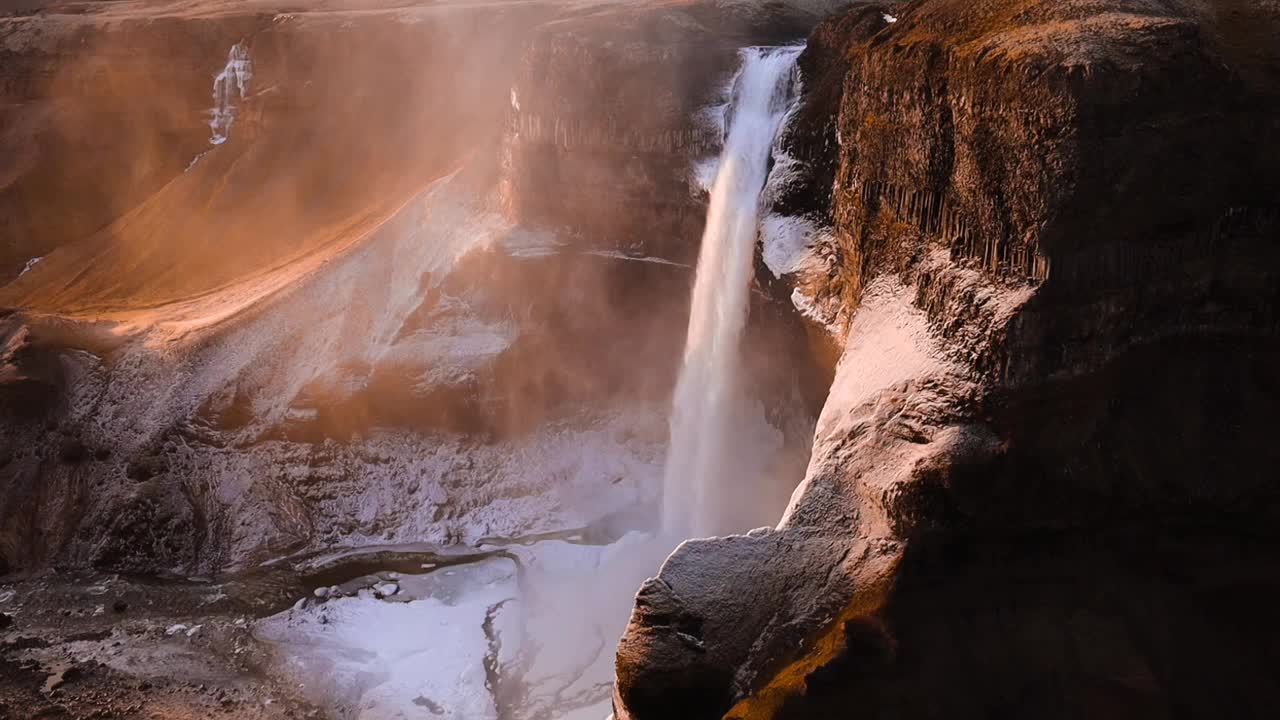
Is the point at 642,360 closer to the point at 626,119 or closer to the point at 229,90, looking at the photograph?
the point at 626,119

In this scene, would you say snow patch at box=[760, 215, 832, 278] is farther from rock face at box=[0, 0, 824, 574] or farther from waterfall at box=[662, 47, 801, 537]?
rock face at box=[0, 0, 824, 574]

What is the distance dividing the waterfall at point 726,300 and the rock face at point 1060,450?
4.60 meters

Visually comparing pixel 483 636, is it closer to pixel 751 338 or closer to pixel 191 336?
pixel 751 338

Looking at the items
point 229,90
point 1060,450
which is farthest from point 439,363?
point 229,90

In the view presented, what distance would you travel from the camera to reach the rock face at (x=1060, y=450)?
284 inches

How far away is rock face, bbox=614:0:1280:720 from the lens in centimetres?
721

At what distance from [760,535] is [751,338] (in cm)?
470

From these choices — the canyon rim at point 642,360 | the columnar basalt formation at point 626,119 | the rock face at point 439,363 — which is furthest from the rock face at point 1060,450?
the columnar basalt formation at point 626,119

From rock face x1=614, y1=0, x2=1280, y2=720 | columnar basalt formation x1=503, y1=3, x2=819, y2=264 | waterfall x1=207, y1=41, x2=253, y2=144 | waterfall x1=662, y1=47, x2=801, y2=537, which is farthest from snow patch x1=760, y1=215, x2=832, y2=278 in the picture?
waterfall x1=207, y1=41, x2=253, y2=144

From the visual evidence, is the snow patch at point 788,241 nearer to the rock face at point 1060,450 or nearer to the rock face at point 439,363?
the rock face at point 439,363

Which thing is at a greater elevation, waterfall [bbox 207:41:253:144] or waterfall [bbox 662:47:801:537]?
waterfall [bbox 207:41:253:144]

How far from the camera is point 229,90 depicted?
2336cm

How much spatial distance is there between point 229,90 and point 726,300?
14790 mm

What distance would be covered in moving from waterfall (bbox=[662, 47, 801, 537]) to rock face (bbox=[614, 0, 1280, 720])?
4604mm
